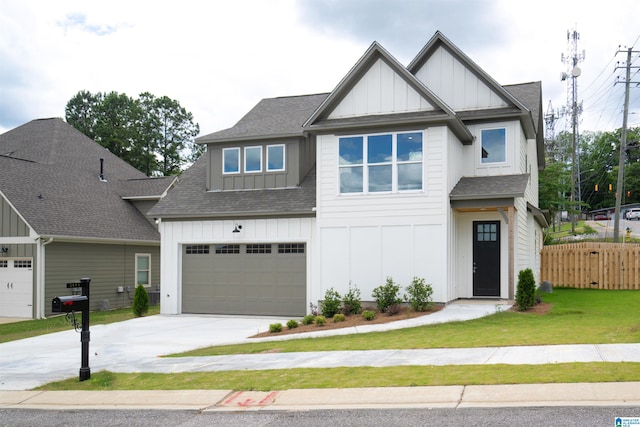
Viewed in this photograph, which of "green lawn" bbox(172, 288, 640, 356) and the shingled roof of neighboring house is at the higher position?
the shingled roof of neighboring house

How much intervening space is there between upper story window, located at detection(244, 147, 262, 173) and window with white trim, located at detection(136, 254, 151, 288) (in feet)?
29.8

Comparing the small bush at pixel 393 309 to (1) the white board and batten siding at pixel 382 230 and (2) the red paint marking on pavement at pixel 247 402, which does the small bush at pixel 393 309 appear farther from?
(2) the red paint marking on pavement at pixel 247 402

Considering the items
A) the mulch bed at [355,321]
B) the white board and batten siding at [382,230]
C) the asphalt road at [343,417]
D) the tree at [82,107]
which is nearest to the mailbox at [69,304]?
the asphalt road at [343,417]

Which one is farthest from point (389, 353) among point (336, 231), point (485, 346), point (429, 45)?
point (429, 45)

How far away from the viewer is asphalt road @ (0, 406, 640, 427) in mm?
6461

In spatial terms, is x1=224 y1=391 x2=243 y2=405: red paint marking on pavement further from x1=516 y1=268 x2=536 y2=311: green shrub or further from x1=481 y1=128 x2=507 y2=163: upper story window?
x1=481 y1=128 x2=507 y2=163: upper story window

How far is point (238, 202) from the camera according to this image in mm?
20500

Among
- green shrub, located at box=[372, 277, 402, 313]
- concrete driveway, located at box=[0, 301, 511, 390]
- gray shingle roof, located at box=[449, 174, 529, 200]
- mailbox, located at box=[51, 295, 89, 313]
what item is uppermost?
gray shingle roof, located at box=[449, 174, 529, 200]

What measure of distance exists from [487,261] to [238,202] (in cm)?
850

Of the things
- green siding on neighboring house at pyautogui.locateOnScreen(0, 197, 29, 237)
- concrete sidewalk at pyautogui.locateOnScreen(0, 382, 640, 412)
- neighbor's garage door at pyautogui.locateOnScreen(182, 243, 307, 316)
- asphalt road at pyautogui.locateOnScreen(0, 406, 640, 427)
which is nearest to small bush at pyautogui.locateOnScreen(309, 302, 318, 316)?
neighbor's garage door at pyautogui.locateOnScreen(182, 243, 307, 316)

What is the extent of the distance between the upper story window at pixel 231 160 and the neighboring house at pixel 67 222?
6800 millimetres

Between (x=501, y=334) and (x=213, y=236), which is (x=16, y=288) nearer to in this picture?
(x=213, y=236)

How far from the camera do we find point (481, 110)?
64.0 ft

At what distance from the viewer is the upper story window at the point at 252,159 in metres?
21.4
